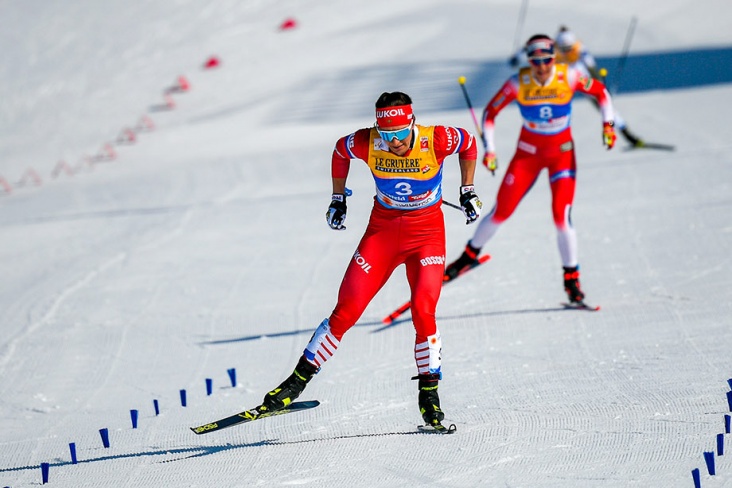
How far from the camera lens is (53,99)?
70.9 ft

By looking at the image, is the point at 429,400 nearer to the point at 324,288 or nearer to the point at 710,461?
the point at 710,461

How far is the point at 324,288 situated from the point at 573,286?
2518 millimetres

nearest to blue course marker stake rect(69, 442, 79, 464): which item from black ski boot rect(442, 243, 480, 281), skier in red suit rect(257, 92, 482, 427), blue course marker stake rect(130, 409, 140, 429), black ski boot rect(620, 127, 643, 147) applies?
blue course marker stake rect(130, 409, 140, 429)

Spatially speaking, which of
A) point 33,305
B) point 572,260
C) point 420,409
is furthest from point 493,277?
point 33,305

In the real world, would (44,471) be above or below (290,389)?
below

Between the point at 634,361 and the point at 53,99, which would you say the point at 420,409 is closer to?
the point at 634,361

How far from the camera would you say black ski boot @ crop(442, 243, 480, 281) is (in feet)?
31.9

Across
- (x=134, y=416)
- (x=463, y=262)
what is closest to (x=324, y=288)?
(x=463, y=262)

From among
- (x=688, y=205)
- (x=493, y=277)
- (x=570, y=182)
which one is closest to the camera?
(x=570, y=182)

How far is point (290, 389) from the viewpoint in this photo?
6.80 m

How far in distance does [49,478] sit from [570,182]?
192 inches

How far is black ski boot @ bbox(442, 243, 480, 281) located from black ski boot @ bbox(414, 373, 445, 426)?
3065 mm

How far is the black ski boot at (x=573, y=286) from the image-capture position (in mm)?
9078

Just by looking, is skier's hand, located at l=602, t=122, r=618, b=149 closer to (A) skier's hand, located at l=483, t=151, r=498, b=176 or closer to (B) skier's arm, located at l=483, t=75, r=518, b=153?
(B) skier's arm, located at l=483, t=75, r=518, b=153
